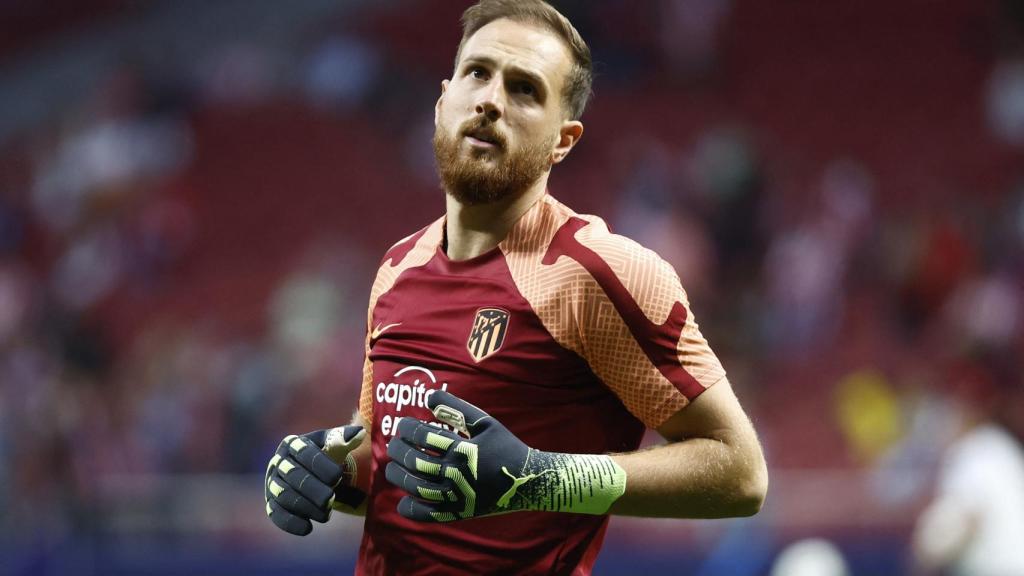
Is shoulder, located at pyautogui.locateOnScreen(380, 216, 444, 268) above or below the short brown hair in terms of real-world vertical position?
below

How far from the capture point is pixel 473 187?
120 inches

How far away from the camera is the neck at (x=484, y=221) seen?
10.2ft

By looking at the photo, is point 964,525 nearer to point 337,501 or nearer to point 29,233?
point 337,501

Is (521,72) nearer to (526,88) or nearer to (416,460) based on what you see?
(526,88)

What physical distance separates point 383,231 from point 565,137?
34.7 feet

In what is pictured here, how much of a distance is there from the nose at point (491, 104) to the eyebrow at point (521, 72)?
0.06 m

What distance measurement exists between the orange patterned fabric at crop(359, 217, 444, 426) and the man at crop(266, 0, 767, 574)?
3 cm

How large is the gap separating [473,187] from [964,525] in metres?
3.89

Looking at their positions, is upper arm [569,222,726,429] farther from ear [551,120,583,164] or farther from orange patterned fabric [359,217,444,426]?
orange patterned fabric [359,217,444,426]

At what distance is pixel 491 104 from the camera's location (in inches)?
119

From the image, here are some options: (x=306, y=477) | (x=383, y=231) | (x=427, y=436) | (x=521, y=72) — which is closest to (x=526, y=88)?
→ (x=521, y=72)

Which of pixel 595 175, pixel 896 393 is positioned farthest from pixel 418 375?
pixel 595 175

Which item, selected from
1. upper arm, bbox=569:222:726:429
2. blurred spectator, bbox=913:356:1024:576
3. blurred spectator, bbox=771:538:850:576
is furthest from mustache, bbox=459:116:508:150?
blurred spectator, bbox=771:538:850:576

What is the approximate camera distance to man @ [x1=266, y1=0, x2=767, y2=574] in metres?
2.70
